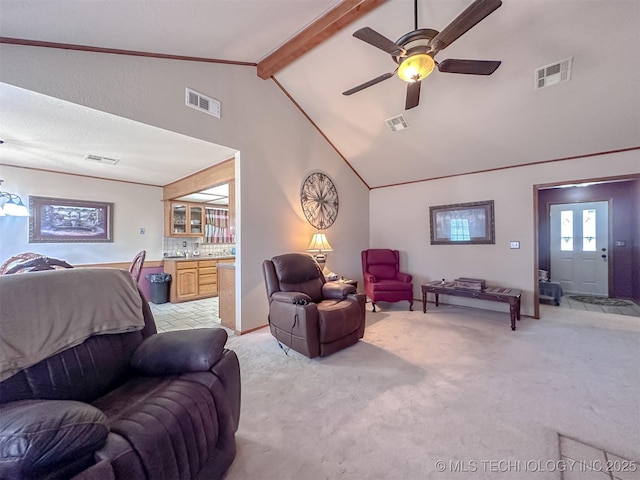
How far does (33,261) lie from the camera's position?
6.91 feet

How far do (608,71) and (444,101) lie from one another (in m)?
1.51

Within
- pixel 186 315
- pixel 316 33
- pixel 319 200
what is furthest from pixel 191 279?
pixel 316 33

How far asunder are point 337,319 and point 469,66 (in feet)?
8.24

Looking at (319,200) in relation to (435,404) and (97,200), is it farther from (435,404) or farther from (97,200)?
(97,200)

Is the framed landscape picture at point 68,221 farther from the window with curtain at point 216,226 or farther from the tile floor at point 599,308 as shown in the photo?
the tile floor at point 599,308

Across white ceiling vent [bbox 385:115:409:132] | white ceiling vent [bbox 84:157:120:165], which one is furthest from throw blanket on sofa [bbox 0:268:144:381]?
white ceiling vent [bbox 385:115:409:132]

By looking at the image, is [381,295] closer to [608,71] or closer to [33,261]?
[608,71]

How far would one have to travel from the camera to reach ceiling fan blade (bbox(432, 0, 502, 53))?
5.32 ft

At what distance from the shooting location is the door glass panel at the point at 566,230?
222 inches

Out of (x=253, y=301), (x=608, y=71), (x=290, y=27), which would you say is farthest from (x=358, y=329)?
(x=608, y=71)

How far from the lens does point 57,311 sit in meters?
1.26

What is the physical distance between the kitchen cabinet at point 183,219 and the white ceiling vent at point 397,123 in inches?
170

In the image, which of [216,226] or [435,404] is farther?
[216,226]

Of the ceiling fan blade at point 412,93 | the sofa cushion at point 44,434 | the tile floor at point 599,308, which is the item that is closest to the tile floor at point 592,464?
the sofa cushion at point 44,434
